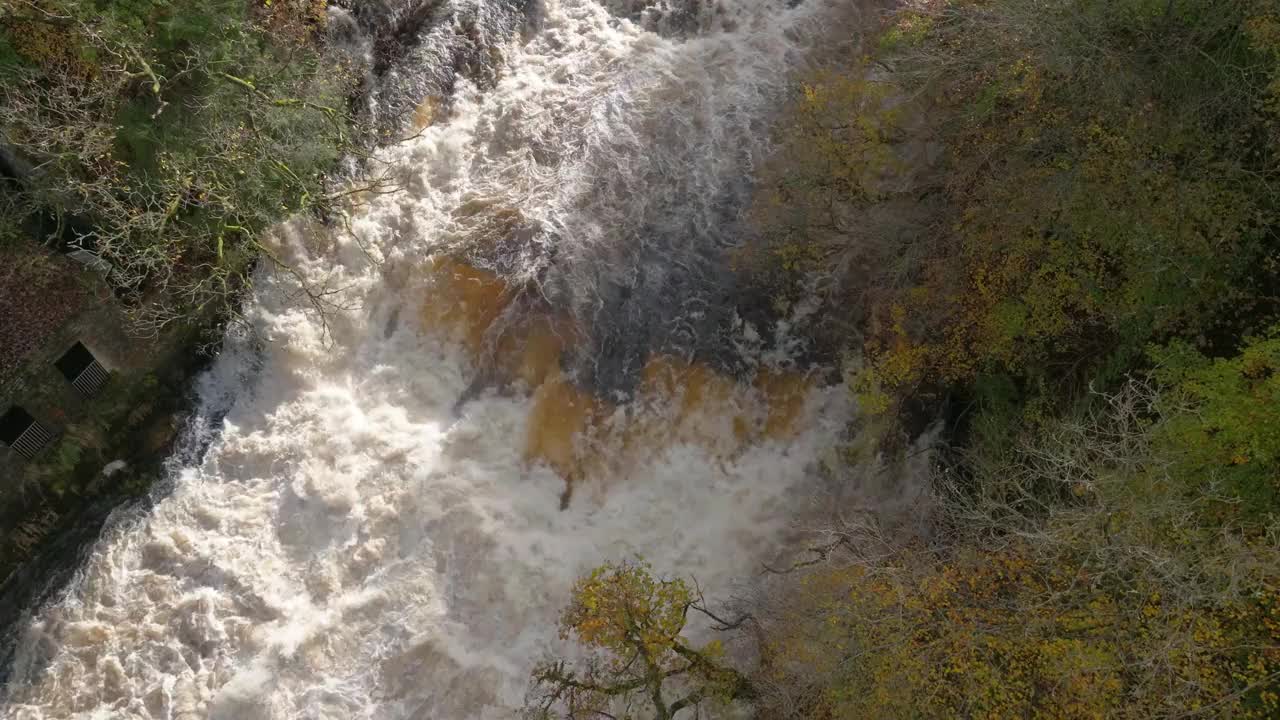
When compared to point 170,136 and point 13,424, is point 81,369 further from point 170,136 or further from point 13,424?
point 170,136

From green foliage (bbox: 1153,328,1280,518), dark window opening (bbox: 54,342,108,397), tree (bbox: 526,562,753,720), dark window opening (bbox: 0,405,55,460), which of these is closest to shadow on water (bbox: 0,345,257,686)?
dark window opening (bbox: 54,342,108,397)

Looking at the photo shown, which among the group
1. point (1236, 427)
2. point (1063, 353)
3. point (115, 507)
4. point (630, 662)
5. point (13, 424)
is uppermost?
point (13, 424)

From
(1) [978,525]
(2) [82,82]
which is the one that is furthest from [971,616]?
(2) [82,82]

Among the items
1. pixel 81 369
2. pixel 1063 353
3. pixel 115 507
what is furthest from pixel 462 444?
pixel 1063 353

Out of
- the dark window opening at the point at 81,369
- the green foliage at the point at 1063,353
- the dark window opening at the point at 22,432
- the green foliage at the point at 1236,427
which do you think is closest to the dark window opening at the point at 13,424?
the dark window opening at the point at 22,432

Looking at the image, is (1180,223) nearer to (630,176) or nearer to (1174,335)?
(1174,335)

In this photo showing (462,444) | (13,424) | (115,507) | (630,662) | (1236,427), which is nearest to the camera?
(1236,427)
